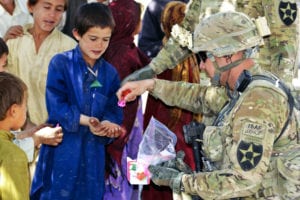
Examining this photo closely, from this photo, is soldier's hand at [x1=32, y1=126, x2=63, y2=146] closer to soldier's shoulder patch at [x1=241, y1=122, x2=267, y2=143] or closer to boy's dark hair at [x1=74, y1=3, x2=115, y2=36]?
boy's dark hair at [x1=74, y1=3, x2=115, y2=36]

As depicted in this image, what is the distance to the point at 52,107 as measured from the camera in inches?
182

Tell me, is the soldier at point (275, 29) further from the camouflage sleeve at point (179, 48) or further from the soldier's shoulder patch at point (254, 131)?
the soldier's shoulder patch at point (254, 131)

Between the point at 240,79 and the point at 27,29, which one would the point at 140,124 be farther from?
the point at 240,79

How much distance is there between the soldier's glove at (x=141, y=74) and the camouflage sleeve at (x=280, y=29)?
28.3 inches

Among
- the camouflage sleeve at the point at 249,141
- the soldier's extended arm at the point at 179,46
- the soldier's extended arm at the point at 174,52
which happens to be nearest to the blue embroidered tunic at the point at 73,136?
the soldier's extended arm at the point at 179,46

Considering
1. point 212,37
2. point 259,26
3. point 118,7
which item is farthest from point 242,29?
point 118,7

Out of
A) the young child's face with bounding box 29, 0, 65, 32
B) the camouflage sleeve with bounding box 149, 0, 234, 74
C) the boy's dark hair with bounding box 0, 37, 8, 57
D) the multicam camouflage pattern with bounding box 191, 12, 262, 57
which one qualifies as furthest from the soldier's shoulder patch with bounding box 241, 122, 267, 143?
the young child's face with bounding box 29, 0, 65, 32

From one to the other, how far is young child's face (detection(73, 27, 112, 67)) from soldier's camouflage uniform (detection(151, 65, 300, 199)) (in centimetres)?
136

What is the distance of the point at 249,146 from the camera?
10.6ft

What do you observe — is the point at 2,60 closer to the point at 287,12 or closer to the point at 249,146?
the point at 287,12

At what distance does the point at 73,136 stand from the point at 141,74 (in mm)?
614

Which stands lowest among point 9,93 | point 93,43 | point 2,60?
point 9,93

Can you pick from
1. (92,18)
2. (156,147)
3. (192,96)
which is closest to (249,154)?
(156,147)

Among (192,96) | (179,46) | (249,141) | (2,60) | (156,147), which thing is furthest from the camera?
(179,46)
